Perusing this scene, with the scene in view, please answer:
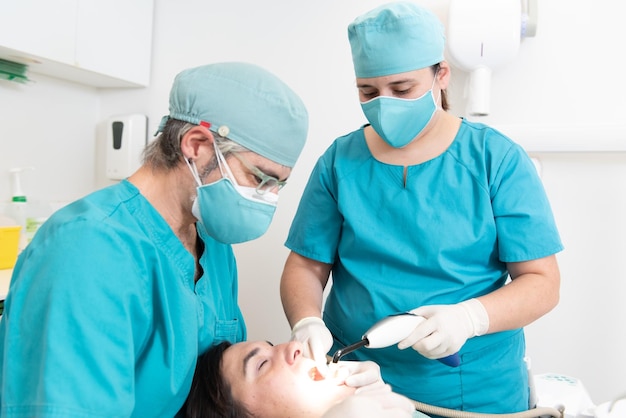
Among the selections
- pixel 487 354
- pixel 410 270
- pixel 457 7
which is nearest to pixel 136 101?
pixel 457 7

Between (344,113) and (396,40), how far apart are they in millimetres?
855

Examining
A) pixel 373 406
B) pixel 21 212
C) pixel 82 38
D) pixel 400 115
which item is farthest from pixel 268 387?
pixel 82 38

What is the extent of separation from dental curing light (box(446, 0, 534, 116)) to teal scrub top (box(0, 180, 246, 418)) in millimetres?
1181

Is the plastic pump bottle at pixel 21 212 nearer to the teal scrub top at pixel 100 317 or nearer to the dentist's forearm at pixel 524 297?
the teal scrub top at pixel 100 317

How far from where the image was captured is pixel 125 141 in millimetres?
2525

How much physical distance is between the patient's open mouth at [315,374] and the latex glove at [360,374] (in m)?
0.05

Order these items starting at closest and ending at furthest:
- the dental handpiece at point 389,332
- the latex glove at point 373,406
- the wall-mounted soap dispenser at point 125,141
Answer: the latex glove at point 373,406 → the dental handpiece at point 389,332 → the wall-mounted soap dispenser at point 125,141

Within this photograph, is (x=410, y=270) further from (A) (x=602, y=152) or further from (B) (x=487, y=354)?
(A) (x=602, y=152)

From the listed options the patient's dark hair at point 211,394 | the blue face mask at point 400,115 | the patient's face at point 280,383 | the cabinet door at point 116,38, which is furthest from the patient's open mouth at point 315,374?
the cabinet door at point 116,38

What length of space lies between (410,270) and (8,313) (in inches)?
36.6

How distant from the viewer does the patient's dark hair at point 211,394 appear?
119 centimetres

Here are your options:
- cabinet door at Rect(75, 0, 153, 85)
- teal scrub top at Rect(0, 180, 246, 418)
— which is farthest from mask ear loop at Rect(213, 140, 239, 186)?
cabinet door at Rect(75, 0, 153, 85)

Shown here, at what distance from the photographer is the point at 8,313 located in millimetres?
944

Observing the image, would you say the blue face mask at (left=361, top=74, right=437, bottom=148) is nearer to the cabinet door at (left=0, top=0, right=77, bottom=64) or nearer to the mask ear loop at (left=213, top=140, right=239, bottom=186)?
the mask ear loop at (left=213, top=140, right=239, bottom=186)
